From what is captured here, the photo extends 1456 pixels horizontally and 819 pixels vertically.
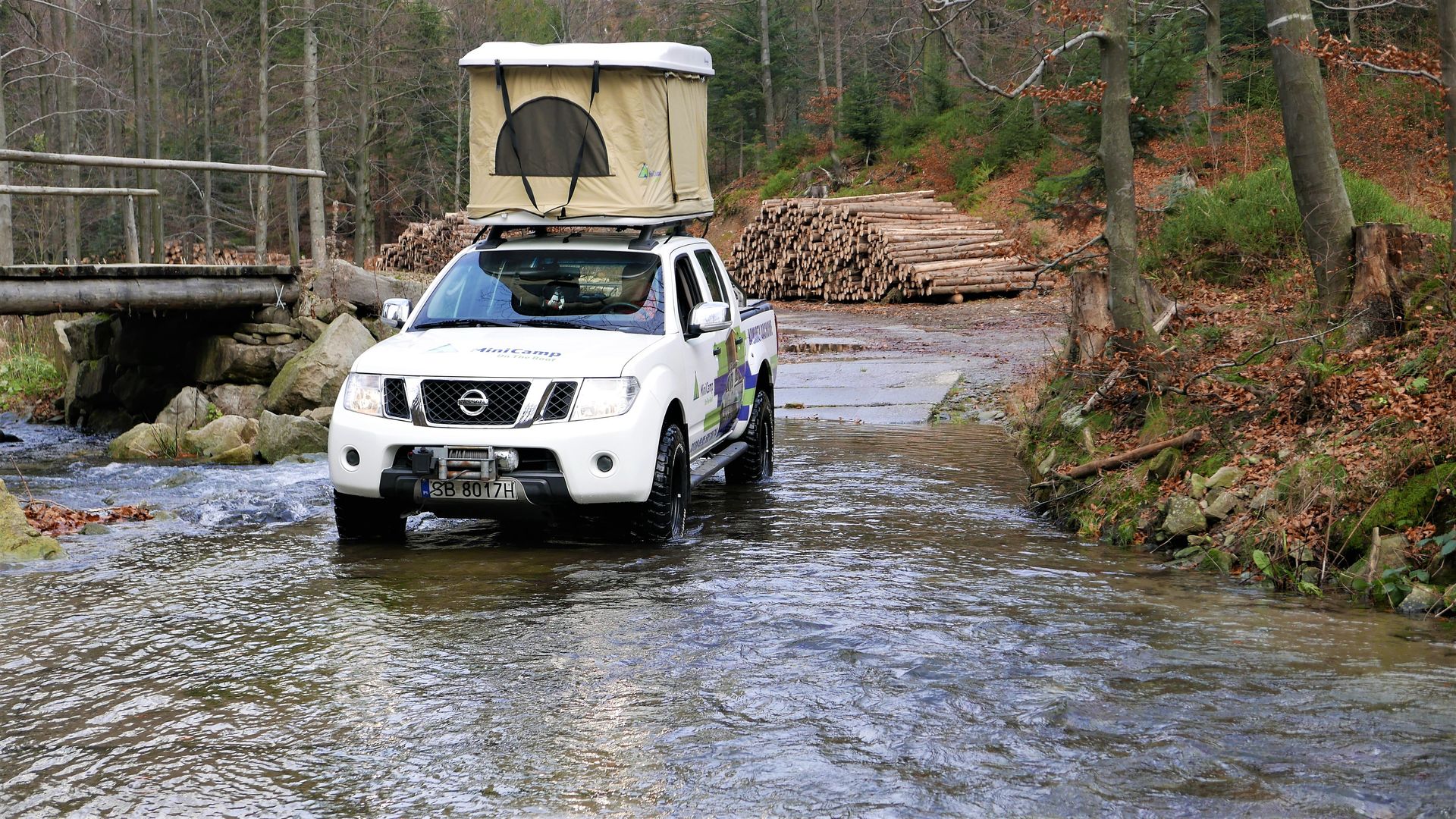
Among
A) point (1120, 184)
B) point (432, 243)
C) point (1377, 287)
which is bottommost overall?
point (1377, 287)

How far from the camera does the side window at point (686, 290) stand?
9.59m

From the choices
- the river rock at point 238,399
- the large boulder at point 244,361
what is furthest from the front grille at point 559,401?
the large boulder at point 244,361

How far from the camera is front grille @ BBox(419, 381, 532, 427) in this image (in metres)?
8.12

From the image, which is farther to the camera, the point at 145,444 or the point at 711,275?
the point at 145,444

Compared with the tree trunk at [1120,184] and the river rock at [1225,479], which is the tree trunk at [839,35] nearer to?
the tree trunk at [1120,184]

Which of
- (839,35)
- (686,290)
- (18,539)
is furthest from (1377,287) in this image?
(839,35)

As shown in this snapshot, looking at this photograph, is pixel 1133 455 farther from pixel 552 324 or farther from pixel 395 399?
pixel 395 399

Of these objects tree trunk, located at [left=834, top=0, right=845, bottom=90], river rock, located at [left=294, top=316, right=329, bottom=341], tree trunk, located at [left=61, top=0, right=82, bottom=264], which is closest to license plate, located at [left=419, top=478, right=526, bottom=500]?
river rock, located at [left=294, top=316, right=329, bottom=341]

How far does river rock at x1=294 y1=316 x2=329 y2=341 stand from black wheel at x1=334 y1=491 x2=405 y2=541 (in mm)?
8769

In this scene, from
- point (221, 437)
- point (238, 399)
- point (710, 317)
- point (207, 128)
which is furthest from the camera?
point (207, 128)

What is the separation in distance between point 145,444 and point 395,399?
7.72 metres

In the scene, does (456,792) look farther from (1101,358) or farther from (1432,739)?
(1101,358)

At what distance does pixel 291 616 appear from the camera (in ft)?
23.0

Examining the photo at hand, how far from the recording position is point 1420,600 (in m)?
6.66
